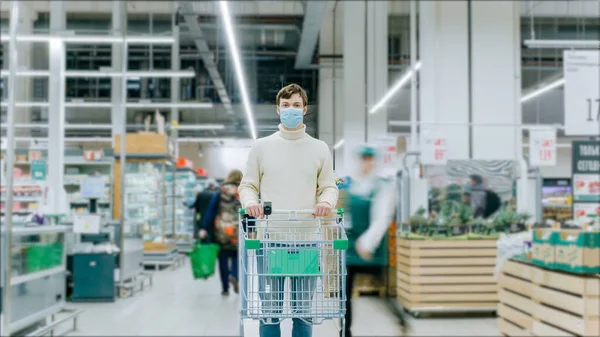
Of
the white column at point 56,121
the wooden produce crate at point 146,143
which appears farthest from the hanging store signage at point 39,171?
the wooden produce crate at point 146,143

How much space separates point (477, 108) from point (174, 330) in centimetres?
697

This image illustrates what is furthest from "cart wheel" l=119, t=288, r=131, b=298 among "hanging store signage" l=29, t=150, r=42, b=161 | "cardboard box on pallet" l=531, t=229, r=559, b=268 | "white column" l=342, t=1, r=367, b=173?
"white column" l=342, t=1, r=367, b=173

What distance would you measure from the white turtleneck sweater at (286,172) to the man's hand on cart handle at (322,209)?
1 cm

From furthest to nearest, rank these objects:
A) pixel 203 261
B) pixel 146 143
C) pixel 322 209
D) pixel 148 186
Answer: pixel 148 186 < pixel 146 143 < pixel 203 261 < pixel 322 209

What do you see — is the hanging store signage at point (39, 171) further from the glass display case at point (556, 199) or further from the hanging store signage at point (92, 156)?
the glass display case at point (556, 199)

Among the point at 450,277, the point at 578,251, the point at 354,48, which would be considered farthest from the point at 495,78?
the point at 578,251

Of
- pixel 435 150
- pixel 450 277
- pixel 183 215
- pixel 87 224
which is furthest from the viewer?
pixel 183 215

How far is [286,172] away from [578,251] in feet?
15.6

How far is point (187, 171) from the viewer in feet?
63.6

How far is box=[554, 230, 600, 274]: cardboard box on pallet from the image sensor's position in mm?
4738

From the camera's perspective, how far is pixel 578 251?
4883mm

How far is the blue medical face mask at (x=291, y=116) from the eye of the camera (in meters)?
0.56

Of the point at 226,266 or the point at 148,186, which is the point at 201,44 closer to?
the point at 148,186

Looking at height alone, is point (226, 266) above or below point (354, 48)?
below
